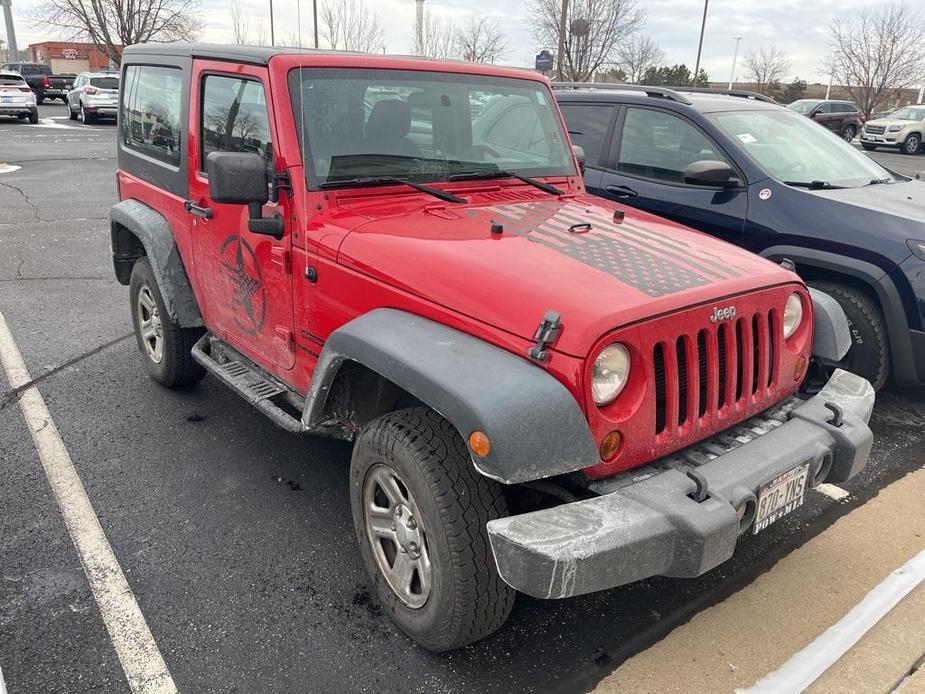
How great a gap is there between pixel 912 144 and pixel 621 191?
23.9 meters

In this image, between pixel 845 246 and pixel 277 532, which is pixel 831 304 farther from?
pixel 277 532

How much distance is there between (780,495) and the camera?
7.66 feet

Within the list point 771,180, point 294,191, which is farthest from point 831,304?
point 294,191

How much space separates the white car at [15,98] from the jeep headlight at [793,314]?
2569 centimetres

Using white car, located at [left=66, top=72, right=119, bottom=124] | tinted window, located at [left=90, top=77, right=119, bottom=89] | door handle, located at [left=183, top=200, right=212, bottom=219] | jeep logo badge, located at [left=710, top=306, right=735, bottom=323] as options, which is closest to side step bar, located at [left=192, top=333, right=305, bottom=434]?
door handle, located at [left=183, top=200, right=212, bottom=219]

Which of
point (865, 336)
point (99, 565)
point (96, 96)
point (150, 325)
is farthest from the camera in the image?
point (96, 96)

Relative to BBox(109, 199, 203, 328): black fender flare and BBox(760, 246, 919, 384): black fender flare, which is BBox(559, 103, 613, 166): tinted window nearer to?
BBox(760, 246, 919, 384): black fender flare

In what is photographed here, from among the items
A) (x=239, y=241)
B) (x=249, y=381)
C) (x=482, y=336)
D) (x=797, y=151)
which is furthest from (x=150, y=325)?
(x=797, y=151)

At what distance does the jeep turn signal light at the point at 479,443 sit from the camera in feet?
6.52

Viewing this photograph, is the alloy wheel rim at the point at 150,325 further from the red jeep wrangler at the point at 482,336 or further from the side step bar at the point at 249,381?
the red jeep wrangler at the point at 482,336

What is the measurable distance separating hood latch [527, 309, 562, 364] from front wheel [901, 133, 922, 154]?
2703 cm

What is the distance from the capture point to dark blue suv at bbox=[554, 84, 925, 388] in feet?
13.7

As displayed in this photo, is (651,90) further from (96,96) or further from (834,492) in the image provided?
(96,96)

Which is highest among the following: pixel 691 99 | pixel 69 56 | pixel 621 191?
pixel 69 56
